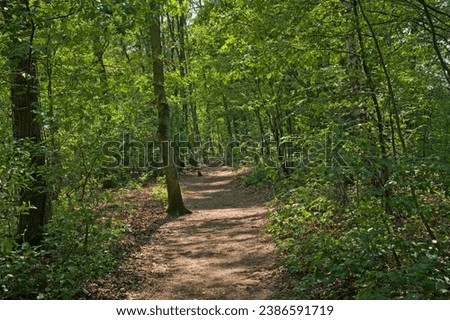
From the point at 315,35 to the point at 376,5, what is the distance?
120cm

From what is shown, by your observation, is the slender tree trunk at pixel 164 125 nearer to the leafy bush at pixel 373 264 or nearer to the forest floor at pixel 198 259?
the forest floor at pixel 198 259

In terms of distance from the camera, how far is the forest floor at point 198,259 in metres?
6.99

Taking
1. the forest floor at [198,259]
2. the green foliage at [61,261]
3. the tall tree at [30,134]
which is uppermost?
the tall tree at [30,134]

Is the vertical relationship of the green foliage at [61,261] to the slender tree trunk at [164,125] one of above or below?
below

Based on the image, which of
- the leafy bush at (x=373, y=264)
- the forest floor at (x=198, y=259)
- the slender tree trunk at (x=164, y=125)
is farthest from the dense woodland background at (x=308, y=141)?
the slender tree trunk at (x=164, y=125)

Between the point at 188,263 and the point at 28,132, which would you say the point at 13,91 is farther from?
the point at 188,263

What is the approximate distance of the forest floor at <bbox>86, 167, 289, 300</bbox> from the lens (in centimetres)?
699

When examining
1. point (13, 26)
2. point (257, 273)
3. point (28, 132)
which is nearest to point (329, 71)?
point (257, 273)

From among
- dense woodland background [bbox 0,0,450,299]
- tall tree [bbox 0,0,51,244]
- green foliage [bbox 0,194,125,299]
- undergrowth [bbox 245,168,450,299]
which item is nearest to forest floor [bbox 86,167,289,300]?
green foliage [bbox 0,194,125,299]

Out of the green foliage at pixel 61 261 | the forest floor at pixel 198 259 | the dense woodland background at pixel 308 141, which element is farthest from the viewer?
the forest floor at pixel 198 259

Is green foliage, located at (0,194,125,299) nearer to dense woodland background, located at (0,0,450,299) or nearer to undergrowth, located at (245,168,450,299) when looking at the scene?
dense woodland background, located at (0,0,450,299)

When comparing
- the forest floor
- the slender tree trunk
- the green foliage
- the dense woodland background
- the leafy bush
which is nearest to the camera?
the leafy bush

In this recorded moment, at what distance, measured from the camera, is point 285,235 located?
9.50m

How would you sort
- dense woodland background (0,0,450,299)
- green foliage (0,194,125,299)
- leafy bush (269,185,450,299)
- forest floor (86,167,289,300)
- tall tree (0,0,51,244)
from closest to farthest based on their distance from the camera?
leafy bush (269,185,450,299)
dense woodland background (0,0,450,299)
green foliage (0,194,125,299)
forest floor (86,167,289,300)
tall tree (0,0,51,244)
